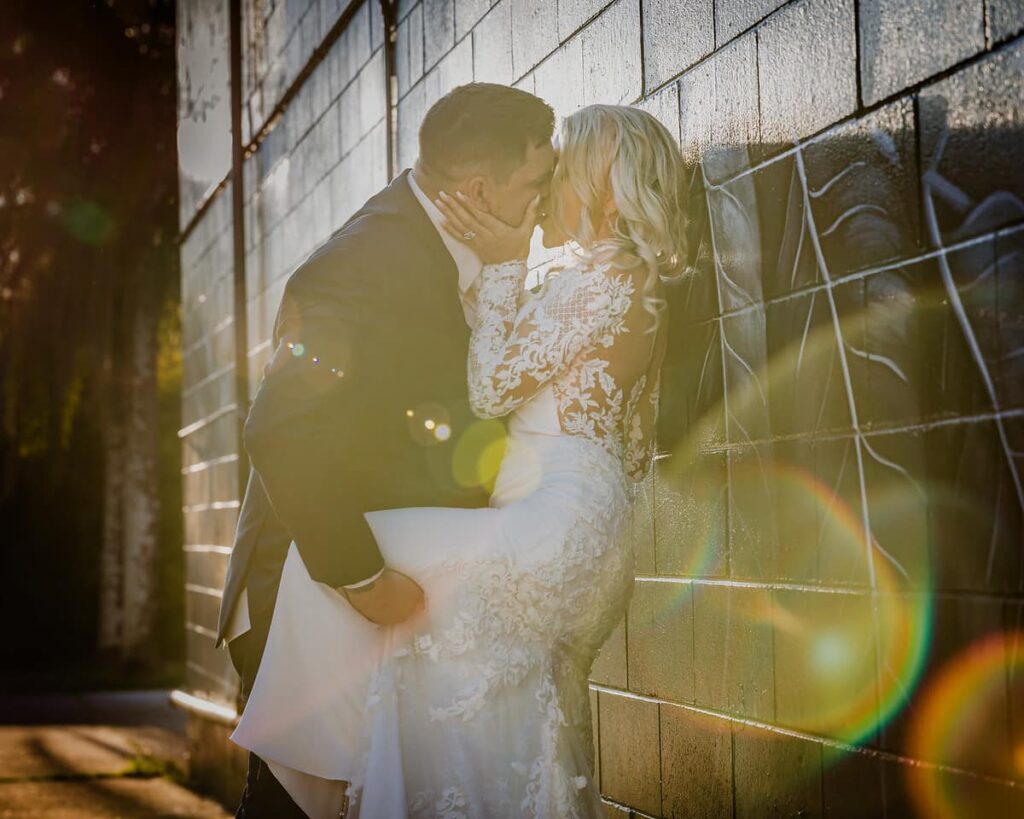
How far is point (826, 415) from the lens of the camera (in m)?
2.45

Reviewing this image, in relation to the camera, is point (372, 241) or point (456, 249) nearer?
point (372, 241)

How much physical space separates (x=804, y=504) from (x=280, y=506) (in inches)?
41.6

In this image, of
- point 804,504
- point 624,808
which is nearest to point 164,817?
point 624,808

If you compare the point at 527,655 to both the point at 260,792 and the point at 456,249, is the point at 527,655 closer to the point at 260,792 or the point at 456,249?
the point at 260,792

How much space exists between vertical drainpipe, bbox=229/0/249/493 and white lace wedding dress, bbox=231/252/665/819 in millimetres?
4179

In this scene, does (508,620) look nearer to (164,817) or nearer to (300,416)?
(300,416)

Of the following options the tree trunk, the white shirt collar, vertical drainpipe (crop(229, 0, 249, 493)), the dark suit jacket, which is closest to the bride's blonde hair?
the white shirt collar

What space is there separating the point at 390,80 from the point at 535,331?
8.76ft

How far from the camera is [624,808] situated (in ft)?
11.1

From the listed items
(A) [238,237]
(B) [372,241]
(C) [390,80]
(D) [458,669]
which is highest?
(C) [390,80]

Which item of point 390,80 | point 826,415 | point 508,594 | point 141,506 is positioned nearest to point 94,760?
point 141,506

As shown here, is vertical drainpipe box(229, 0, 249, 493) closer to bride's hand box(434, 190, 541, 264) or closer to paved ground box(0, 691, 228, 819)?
paved ground box(0, 691, 228, 819)

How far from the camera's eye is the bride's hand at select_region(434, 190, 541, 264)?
283cm

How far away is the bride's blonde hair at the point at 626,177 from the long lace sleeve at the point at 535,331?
143 millimetres
